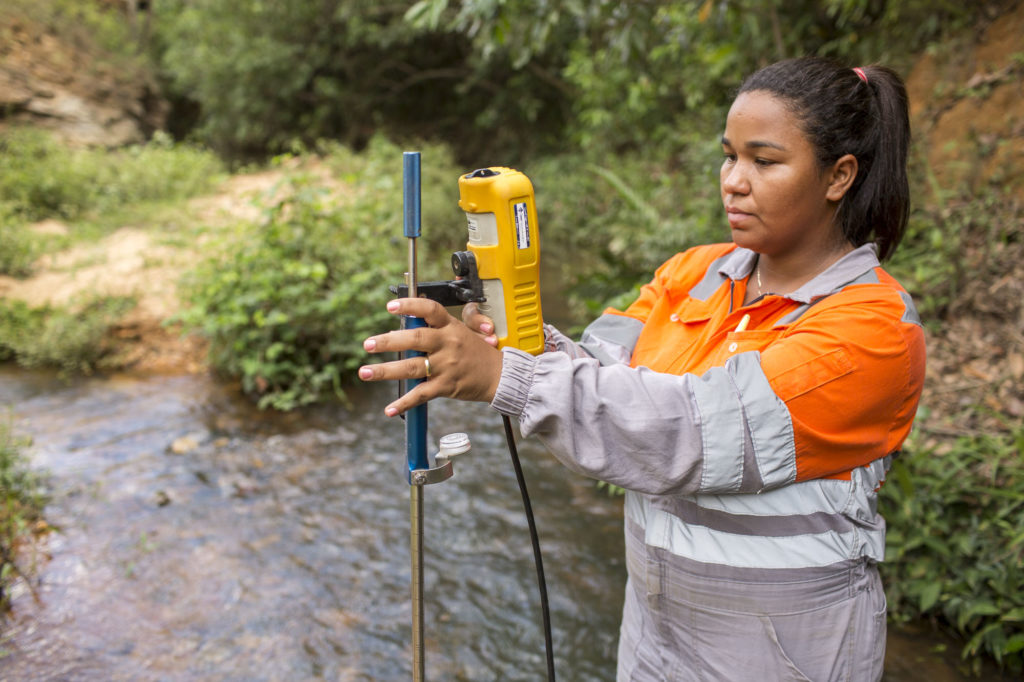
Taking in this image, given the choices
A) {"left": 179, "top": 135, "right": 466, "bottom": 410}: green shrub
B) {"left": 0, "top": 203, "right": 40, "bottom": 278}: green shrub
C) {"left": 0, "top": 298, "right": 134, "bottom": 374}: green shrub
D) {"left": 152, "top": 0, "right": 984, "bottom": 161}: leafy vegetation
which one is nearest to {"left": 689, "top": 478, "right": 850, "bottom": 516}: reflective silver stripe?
{"left": 179, "top": 135, "right": 466, "bottom": 410}: green shrub

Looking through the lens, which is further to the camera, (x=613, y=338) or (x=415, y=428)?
(x=613, y=338)

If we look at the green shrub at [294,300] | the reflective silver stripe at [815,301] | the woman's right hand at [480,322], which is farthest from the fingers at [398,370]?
the green shrub at [294,300]

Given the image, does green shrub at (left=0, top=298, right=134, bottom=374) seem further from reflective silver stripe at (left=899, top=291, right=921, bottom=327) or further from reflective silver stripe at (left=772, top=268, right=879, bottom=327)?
reflective silver stripe at (left=899, top=291, right=921, bottom=327)

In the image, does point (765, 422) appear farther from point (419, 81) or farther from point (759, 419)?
point (419, 81)

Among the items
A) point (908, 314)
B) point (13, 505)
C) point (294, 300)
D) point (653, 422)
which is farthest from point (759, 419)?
point (294, 300)

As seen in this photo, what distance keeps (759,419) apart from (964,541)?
1.97m

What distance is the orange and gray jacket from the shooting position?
1098 mm

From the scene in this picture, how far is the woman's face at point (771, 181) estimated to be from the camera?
Result: 132 cm

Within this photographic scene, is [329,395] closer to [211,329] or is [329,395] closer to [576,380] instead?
[211,329]

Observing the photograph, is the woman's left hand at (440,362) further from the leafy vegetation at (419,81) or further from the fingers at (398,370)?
the leafy vegetation at (419,81)

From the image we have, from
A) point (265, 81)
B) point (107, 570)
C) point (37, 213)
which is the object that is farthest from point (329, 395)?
point (265, 81)

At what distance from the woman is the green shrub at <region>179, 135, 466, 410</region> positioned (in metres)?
3.65

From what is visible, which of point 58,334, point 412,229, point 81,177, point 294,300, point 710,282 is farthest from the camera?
point 81,177

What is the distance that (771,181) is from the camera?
1.33 m
